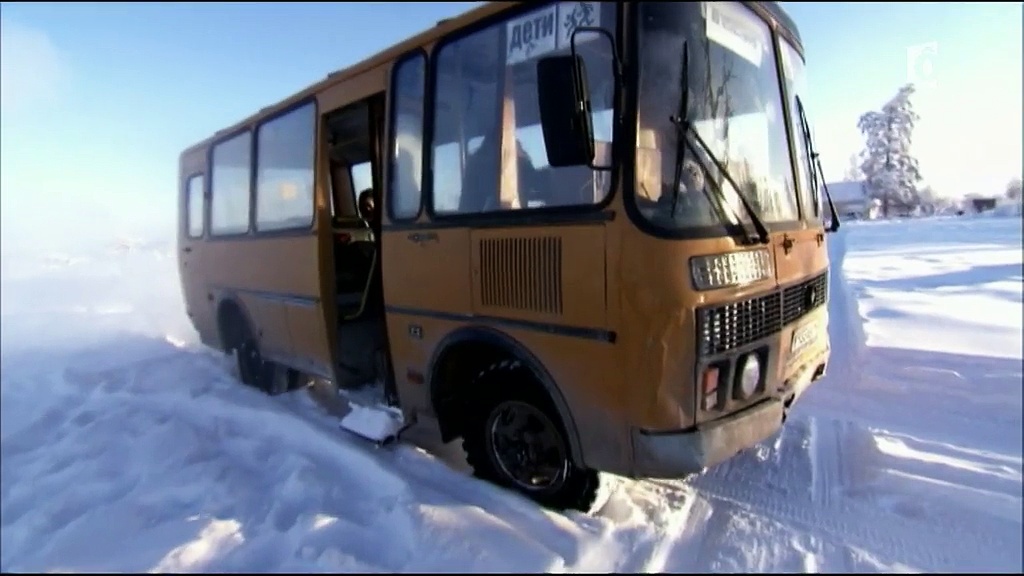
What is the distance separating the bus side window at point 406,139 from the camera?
3803mm

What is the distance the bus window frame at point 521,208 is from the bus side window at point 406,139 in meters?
0.08

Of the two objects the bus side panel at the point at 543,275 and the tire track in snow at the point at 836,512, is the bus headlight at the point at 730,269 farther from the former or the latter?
the tire track in snow at the point at 836,512

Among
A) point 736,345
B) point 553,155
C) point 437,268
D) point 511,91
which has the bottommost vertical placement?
point 736,345

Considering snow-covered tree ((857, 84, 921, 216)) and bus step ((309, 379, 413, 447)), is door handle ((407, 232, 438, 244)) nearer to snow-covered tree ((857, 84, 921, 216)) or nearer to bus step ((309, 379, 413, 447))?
bus step ((309, 379, 413, 447))

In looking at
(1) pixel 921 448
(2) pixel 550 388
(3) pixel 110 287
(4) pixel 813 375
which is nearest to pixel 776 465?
(4) pixel 813 375

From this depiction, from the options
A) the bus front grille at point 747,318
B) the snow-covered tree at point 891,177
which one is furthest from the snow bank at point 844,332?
the snow-covered tree at point 891,177

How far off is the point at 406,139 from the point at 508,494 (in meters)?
2.42

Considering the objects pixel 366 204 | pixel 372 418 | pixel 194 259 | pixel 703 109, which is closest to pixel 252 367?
pixel 194 259

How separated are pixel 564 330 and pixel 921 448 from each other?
9.04 ft

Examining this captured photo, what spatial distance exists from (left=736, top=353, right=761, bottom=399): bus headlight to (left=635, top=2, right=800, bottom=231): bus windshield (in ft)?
2.38

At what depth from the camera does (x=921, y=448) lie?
3.82 m

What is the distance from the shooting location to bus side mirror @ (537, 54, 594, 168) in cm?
260

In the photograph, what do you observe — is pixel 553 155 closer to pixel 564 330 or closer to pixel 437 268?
pixel 564 330

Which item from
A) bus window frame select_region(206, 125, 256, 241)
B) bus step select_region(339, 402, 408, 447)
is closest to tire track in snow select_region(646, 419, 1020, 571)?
bus step select_region(339, 402, 408, 447)
